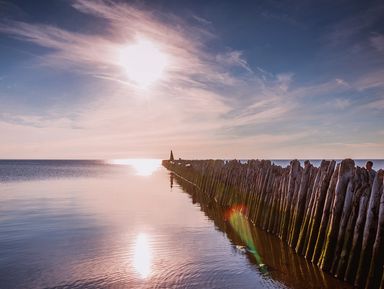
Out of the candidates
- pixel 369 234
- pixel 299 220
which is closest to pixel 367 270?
pixel 369 234

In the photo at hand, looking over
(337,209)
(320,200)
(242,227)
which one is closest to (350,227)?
(337,209)

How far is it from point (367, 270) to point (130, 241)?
21.9 feet

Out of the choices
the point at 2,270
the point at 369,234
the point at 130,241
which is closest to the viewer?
the point at 369,234

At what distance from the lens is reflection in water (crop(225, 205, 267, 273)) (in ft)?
29.8

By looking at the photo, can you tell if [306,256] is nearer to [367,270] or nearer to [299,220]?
[299,220]

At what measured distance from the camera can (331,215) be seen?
7.53 metres

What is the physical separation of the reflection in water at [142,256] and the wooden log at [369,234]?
4110mm

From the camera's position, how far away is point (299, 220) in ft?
30.4

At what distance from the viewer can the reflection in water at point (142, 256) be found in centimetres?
790

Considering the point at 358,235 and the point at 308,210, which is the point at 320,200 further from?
the point at 358,235

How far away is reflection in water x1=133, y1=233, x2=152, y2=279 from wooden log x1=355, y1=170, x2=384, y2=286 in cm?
411

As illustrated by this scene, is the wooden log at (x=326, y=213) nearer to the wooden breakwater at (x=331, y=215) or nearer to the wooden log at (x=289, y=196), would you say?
the wooden breakwater at (x=331, y=215)

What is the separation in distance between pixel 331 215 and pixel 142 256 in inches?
181

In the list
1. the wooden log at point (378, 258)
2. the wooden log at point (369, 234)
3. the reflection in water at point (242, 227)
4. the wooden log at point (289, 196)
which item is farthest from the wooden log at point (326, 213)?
the wooden log at point (289, 196)
